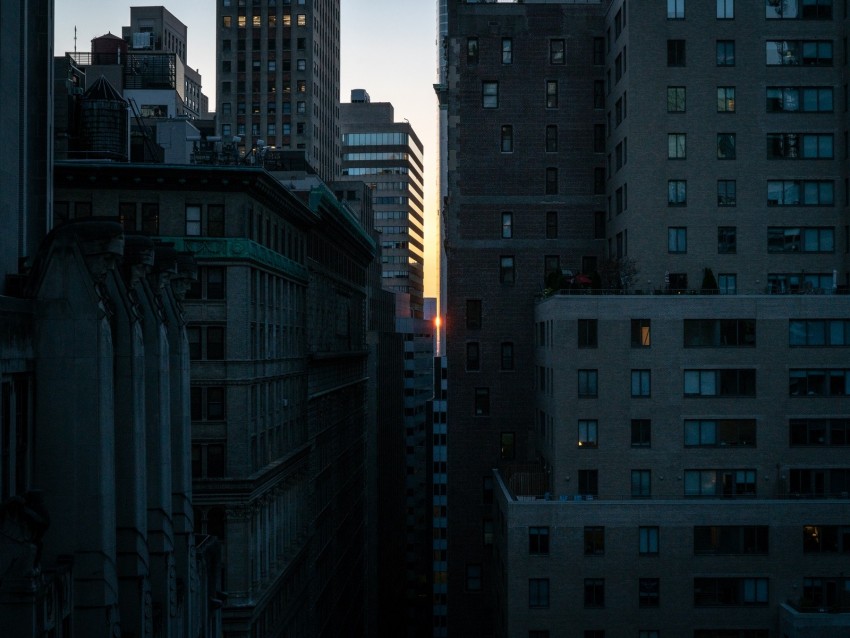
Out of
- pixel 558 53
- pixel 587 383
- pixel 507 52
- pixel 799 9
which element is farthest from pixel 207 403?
pixel 799 9

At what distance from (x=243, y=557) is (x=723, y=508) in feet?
89.1

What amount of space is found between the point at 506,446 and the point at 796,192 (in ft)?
88.9

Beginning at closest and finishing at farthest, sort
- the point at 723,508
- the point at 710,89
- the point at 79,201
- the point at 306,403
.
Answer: the point at 79,201 → the point at 723,508 → the point at 710,89 → the point at 306,403

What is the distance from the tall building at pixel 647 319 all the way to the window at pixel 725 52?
0.49 ft

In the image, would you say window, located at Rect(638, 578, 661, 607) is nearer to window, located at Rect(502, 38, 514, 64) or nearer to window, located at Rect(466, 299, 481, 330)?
window, located at Rect(466, 299, 481, 330)

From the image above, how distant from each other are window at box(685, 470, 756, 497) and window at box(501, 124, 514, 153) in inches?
1139

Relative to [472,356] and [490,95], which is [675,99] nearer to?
[490,95]

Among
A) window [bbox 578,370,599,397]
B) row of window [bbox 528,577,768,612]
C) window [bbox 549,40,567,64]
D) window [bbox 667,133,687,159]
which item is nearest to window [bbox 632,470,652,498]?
row of window [bbox 528,577,768,612]

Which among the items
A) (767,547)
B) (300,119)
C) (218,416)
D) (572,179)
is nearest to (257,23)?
(300,119)

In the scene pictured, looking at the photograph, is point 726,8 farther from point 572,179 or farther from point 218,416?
point 218,416

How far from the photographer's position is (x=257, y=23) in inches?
5674

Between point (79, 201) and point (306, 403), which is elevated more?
point (79, 201)

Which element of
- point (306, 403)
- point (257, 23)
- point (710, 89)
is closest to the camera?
point (710, 89)

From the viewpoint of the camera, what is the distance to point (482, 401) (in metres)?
73.4
